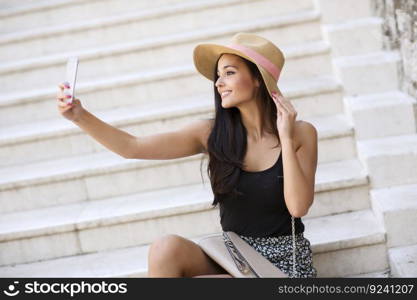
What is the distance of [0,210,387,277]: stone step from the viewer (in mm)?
3055

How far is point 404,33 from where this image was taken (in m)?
3.48

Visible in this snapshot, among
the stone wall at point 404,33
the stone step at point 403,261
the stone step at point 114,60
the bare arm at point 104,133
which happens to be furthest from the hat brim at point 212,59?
the stone step at point 114,60

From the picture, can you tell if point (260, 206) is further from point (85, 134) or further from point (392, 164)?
point (85, 134)

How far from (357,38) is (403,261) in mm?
1594

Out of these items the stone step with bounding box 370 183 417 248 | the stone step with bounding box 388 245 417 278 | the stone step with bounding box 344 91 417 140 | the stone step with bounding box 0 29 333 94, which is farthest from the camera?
the stone step with bounding box 0 29 333 94

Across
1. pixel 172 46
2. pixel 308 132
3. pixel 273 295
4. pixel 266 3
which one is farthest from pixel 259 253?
pixel 266 3

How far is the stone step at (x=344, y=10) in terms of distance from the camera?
4.15m

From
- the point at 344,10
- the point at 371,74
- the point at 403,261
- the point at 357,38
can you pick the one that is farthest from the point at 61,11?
the point at 403,261

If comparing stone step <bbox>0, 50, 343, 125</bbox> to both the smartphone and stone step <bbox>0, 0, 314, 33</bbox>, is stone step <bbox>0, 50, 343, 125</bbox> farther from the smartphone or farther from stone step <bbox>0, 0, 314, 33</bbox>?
the smartphone

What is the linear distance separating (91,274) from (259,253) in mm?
979

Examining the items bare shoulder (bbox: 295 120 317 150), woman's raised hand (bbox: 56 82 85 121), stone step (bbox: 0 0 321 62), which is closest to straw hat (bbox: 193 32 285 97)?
bare shoulder (bbox: 295 120 317 150)

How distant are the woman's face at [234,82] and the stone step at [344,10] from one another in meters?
1.80

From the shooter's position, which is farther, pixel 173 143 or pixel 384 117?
pixel 384 117

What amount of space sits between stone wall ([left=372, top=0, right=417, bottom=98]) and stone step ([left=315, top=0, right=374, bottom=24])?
0.23 m
